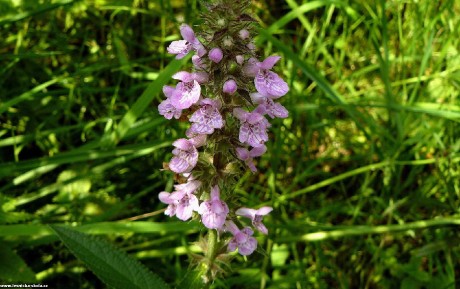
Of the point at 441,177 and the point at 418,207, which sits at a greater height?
the point at 441,177

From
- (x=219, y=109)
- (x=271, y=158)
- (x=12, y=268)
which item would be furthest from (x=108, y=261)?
(x=271, y=158)

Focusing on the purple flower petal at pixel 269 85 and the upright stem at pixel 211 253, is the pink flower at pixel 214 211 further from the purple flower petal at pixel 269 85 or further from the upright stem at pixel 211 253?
the purple flower petal at pixel 269 85

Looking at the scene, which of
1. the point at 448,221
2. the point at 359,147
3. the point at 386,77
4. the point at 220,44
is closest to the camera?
the point at 220,44

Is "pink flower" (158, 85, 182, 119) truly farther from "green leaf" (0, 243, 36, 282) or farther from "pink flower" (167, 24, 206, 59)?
"green leaf" (0, 243, 36, 282)

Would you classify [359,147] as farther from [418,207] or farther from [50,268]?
[50,268]

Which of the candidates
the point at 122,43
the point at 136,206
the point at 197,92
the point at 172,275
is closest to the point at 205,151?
the point at 197,92

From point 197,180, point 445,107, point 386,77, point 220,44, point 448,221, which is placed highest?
point 220,44
